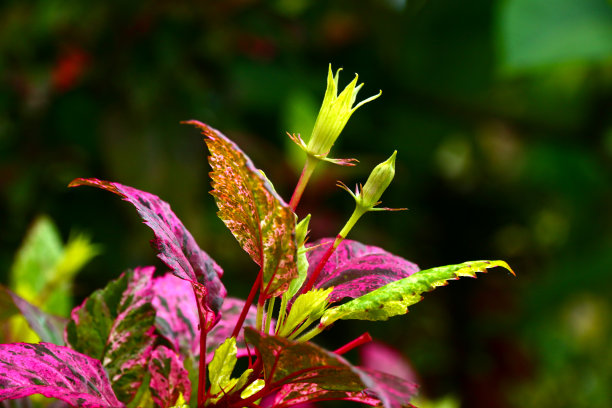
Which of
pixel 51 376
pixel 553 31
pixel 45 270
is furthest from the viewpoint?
pixel 553 31

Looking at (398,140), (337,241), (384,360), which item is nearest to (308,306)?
(337,241)

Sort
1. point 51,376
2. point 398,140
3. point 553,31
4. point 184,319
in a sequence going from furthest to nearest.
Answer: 1. point 398,140
2. point 553,31
3. point 184,319
4. point 51,376

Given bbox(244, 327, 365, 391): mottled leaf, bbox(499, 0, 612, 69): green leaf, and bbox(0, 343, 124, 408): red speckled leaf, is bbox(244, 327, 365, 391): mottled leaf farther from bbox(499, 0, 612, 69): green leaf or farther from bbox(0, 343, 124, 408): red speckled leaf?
bbox(499, 0, 612, 69): green leaf

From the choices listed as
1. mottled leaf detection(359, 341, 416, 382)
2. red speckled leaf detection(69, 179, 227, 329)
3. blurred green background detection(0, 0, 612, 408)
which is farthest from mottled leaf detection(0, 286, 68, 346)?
blurred green background detection(0, 0, 612, 408)

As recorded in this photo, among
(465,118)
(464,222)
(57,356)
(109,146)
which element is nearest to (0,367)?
(57,356)

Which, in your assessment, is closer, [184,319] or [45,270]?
[184,319]

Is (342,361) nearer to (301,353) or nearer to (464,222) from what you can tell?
(301,353)

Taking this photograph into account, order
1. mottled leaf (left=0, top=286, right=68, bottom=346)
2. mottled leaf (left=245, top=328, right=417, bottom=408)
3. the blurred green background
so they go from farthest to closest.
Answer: the blurred green background → mottled leaf (left=0, top=286, right=68, bottom=346) → mottled leaf (left=245, top=328, right=417, bottom=408)

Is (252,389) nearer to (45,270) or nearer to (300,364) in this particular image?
(300,364)
